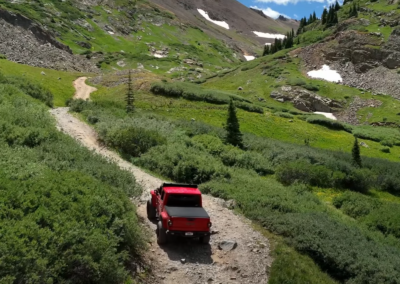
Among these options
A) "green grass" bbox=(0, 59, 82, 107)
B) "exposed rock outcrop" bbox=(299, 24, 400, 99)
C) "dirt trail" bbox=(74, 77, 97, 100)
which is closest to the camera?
"green grass" bbox=(0, 59, 82, 107)

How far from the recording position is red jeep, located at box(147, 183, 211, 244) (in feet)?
44.4

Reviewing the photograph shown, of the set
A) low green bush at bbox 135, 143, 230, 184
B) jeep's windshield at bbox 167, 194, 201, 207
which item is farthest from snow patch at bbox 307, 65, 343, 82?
jeep's windshield at bbox 167, 194, 201, 207

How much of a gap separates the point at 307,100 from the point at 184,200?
188ft

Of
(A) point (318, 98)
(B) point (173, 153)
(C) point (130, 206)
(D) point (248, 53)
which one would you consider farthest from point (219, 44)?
(C) point (130, 206)

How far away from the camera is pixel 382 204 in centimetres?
2367

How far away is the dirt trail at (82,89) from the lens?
4777 cm

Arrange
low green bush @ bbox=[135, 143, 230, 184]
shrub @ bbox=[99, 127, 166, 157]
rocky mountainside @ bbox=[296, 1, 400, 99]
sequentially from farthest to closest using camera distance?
1. rocky mountainside @ bbox=[296, 1, 400, 99]
2. shrub @ bbox=[99, 127, 166, 157]
3. low green bush @ bbox=[135, 143, 230, 184]

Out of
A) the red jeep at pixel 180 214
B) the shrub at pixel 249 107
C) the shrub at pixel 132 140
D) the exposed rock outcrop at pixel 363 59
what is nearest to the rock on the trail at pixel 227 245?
the red jeep at pixel 180 214

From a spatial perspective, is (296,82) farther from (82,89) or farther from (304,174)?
(304,174)

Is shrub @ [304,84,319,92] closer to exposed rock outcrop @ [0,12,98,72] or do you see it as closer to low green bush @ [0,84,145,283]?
exposed rock outcrop @ [0,12,98,72]

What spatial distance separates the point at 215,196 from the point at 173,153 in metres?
6.04

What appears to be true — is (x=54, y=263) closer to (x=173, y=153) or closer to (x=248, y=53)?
(x=173, y=153)

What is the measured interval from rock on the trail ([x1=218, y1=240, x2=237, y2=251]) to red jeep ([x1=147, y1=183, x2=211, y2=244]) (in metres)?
0.63

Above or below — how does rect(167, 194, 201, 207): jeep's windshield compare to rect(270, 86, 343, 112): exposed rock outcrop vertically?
below
